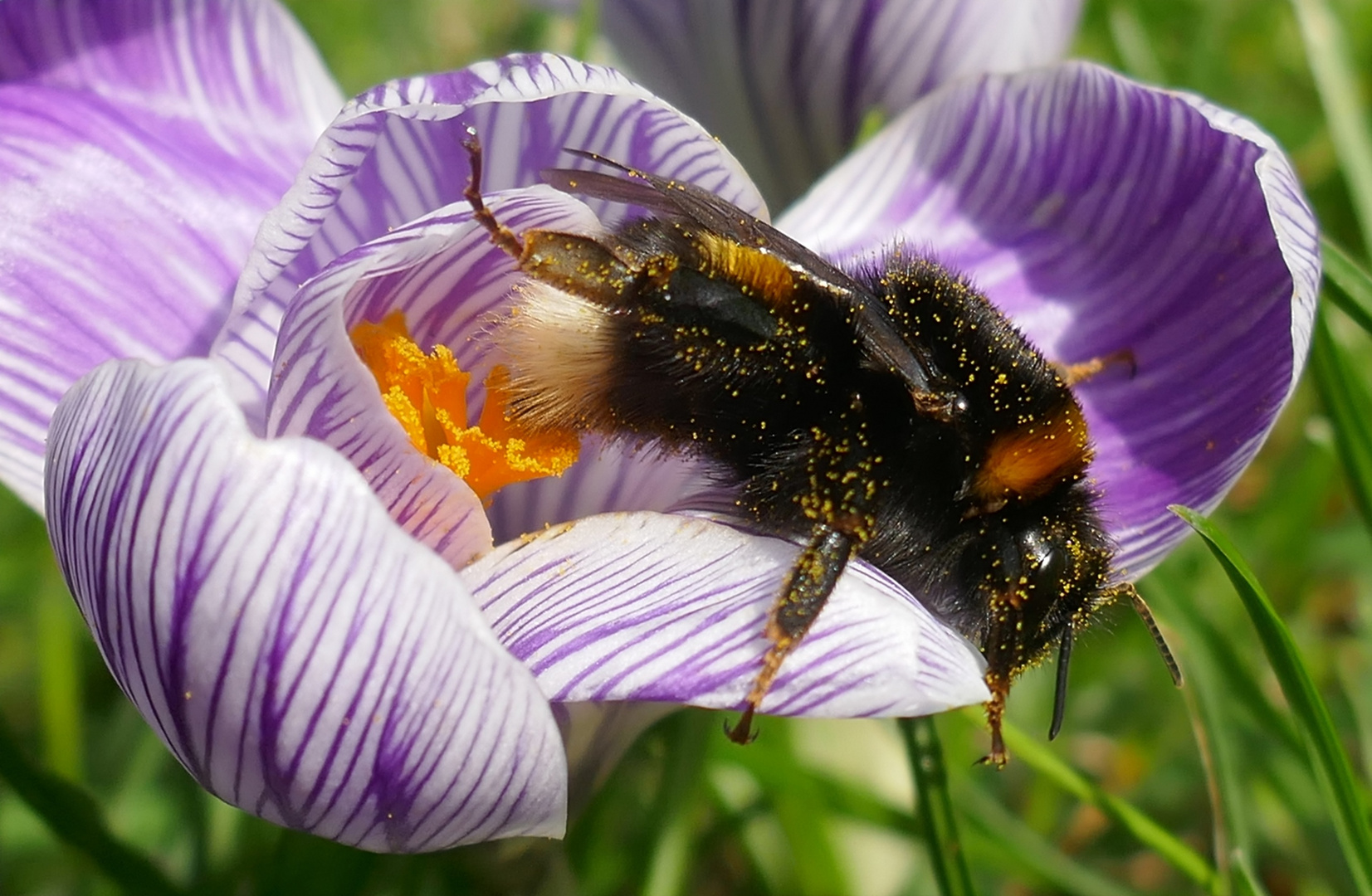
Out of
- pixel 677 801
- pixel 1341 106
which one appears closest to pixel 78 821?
pixel 677 801

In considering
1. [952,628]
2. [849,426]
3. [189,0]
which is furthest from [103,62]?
[952,628]

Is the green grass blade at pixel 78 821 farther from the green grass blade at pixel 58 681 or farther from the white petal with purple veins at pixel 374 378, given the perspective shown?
the white petal with purple veins at pixel 374 378

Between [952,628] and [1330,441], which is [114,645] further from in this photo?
[1330,441]

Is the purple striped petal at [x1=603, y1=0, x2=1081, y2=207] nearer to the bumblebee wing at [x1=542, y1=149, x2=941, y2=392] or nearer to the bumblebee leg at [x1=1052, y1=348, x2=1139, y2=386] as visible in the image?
the bumblebee leg at [x1=1052, y1=348, x2=1139, y2=386]

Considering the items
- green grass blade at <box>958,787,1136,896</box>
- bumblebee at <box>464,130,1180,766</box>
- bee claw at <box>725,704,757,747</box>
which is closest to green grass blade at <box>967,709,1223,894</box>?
green grass blade at <box>958,787,1136,896</box>

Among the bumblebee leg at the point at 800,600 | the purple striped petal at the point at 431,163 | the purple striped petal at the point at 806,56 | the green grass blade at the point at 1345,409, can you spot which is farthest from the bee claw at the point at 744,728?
the purple striped petal at the point at 806,56

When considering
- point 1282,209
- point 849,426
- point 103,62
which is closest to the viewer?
point 849,426
